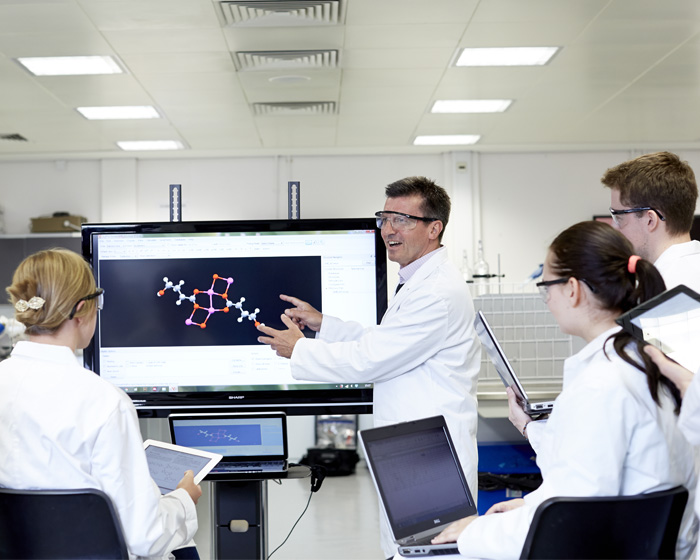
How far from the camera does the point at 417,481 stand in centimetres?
138

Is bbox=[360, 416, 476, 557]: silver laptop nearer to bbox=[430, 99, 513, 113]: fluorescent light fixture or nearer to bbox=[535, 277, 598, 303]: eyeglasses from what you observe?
bbox=[535, 277, 598, 303]: eyeglasses

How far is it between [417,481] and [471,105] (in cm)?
462

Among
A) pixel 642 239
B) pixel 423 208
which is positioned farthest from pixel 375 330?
pixel 642 239

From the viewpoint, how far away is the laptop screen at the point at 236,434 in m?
2.08

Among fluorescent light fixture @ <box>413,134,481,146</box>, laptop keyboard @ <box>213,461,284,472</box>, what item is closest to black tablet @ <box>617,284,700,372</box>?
laptop keyboard @ <box>213,461,284,472</box>

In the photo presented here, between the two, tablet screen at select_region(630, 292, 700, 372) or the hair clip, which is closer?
tablet screen at select_region(630, 292, 700, 372)

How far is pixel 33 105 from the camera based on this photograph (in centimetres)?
534

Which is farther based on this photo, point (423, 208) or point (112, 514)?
point (423, 208)

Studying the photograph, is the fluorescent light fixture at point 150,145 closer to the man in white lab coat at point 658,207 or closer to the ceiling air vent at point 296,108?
the ceiling air vent at point 296,108

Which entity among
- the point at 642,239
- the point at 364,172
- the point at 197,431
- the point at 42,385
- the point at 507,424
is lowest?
the point at 507,424

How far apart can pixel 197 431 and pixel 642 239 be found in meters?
1.35

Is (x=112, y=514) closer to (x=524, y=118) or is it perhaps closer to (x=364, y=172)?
(x=524, y=118)

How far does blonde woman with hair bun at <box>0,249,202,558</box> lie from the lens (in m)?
1.33

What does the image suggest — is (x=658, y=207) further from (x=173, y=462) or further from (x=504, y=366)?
(x=173, y=462)
